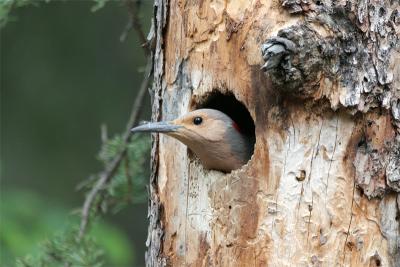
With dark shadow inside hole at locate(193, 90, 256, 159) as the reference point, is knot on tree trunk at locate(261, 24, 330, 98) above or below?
above

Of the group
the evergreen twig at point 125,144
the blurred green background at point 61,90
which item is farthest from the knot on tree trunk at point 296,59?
the blurred green background at point 61,90

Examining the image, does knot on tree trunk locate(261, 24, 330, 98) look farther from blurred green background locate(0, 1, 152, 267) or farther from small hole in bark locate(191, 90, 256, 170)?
blurred green background locate(0, 1, 152, 267)

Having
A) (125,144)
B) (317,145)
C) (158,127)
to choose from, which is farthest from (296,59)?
(125,144)

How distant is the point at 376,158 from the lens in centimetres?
455

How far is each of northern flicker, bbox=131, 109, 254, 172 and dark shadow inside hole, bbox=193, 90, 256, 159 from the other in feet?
0.28

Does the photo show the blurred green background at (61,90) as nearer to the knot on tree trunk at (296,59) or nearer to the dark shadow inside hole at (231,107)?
the dark shadow inside hole at (231,107)

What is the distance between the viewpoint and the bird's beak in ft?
15.7

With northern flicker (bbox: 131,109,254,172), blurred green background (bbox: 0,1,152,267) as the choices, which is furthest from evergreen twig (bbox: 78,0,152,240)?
blurred green background (bbox: 0,1,152,267)

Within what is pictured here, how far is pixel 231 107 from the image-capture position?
5473mm

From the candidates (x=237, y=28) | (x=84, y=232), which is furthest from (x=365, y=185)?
(x=84, y=232)

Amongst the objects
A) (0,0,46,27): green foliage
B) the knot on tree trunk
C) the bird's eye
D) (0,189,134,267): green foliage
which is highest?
(0,0,46,27): green foliage

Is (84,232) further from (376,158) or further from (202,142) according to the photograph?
(376,158)

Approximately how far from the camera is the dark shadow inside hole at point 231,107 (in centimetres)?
495

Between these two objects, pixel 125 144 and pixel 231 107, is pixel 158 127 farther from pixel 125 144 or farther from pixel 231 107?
pixel 125 144
